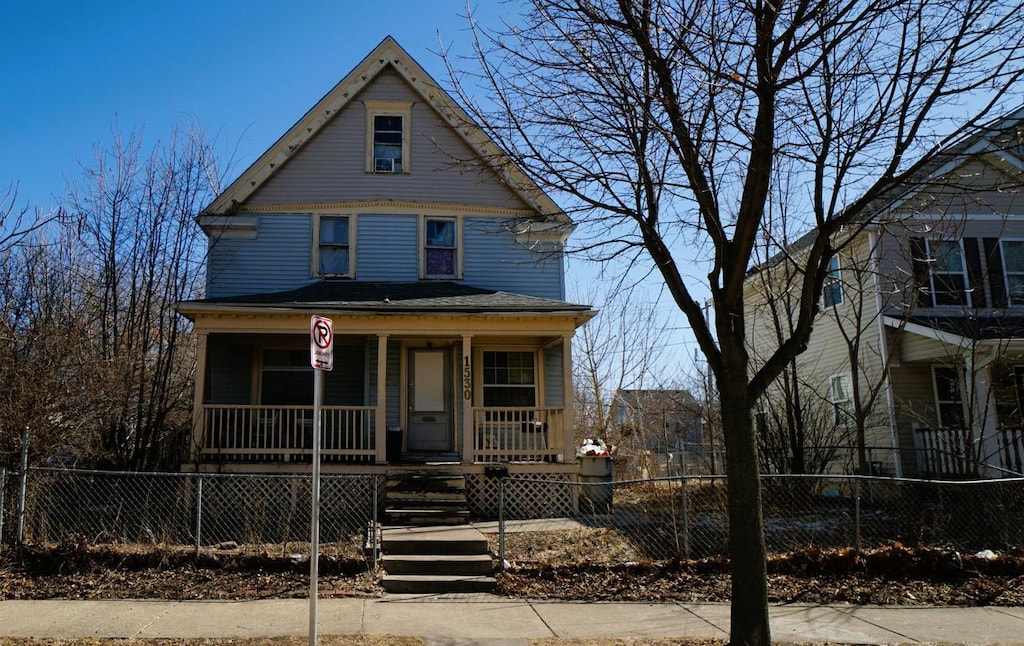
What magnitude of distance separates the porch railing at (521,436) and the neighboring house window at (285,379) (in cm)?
378

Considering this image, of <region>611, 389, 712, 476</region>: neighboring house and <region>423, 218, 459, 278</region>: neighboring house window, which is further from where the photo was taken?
<region>611, 389, 712, 476</region>: neighboring house

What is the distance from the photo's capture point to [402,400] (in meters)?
15.0

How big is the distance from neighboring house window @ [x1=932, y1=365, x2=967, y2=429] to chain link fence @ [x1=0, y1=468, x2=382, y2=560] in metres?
12.5

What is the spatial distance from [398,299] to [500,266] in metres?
3.01

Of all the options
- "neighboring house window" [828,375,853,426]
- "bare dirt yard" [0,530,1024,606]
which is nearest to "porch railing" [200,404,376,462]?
"bare dirt yard" [0,530,1024,606]

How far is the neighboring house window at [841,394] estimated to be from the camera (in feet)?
58.4

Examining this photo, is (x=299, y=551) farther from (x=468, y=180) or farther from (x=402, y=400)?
(x=468, y=180)

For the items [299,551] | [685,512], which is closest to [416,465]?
[299,551]

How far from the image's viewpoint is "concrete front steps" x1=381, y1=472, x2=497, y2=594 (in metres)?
8.45

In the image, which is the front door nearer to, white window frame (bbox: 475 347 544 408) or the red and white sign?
white window frame (bbox: 475 347 544 408)

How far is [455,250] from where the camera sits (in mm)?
16234

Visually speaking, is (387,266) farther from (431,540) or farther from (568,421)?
(431,540)

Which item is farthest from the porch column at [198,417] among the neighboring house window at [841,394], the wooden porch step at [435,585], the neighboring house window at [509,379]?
the neighboring house window at [841,394]

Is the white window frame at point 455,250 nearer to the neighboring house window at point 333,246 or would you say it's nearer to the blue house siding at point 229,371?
the neighboring house window at point 333,246
